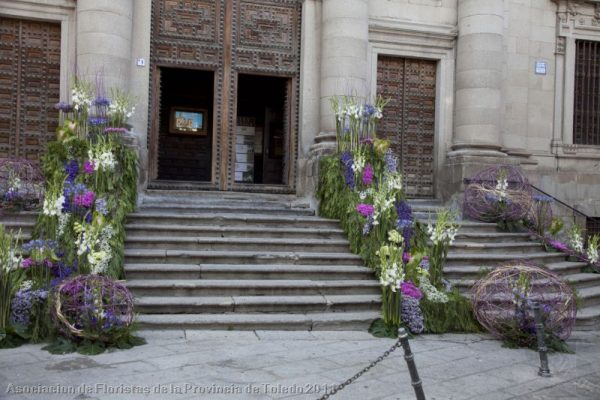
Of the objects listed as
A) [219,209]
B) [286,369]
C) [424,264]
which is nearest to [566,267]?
[424,264]

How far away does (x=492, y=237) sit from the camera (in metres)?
10.6

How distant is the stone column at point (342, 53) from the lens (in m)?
11.7

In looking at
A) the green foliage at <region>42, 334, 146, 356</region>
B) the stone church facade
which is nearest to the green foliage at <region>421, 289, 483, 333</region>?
the green foliage at <region>42, 334, 146, 356</region>

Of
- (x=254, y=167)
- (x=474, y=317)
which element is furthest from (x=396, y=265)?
(x=254, y=167)

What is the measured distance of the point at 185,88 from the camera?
17.0 m

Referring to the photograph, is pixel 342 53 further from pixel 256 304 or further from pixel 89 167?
pixel 256 304

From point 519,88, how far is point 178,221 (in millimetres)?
8327

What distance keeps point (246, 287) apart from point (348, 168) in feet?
9.79

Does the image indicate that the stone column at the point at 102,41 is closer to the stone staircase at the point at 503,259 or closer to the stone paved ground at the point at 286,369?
the stone paved ground at the point at 286,369

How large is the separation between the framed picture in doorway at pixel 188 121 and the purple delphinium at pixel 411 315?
35.8 ft

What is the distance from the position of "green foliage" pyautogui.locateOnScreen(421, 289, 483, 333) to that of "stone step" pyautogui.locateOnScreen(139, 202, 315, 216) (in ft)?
13.1

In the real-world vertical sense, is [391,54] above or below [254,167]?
above

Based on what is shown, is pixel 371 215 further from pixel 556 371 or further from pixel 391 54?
pixel 391 54

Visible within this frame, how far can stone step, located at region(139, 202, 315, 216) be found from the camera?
10336mm
